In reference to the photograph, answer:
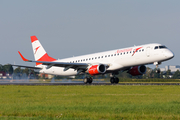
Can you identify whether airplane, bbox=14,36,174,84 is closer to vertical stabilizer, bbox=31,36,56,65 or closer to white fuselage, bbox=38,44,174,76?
white fuselage, bbox=38,44,174,76

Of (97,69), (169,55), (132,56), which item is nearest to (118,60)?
(132,56)

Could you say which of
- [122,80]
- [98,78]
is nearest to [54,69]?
[98,78]

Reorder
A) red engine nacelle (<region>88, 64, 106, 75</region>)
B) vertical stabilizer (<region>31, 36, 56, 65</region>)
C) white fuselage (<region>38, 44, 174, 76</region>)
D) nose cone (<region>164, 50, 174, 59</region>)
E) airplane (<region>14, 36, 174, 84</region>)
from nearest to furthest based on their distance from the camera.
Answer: nose cone (<region>164, 50, 174, 59</region>) < white fuselage (<region>38, 44, 174, 76</region>) < airplane (<region>14, 36, 174, 84</region>) < red engine nacelle (<region>88, 64, 106, 75</region>) < vertical stabilizer (<region>31, 36, 56, 65</region>)

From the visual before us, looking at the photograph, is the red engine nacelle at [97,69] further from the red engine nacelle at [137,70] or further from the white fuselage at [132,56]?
the red engine nacelle at [137,70]

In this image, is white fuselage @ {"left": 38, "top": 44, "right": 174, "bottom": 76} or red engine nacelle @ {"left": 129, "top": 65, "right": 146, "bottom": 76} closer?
white fuselage @ {"left": 38, "top": 44, "right": 174, "bottom": 76}

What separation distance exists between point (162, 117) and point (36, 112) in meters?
5.81

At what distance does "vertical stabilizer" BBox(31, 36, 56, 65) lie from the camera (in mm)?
57312

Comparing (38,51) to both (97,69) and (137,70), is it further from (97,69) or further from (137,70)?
(137,70)

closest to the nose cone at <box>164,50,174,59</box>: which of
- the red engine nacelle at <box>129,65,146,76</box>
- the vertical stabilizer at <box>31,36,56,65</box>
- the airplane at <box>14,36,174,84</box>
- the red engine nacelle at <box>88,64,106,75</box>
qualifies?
the airplane at <box>14,36,174,84</box>

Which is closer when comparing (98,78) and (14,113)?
(14,113)

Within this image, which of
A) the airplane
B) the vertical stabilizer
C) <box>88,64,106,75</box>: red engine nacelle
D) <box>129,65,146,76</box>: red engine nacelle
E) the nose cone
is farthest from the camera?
the vertical stabilizer

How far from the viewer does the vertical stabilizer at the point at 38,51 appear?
2256 inches

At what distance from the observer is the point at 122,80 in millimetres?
62406

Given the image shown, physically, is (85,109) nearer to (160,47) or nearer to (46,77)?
(160,47)
